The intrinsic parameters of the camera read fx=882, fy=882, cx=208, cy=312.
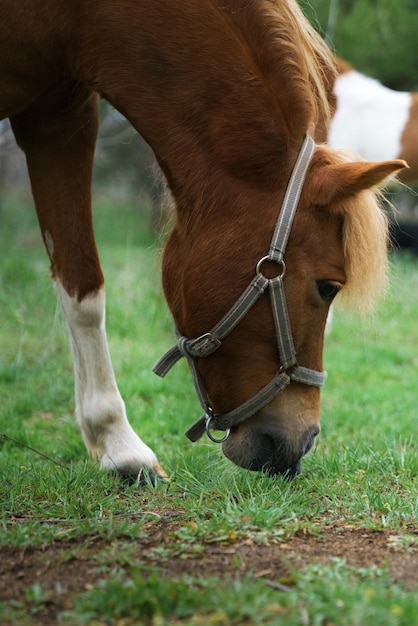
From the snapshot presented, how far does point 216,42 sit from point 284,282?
77 centimetres

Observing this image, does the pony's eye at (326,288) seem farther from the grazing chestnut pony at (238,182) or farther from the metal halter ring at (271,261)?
the metal halter ring at (271,261)

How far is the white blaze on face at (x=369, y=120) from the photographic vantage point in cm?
715

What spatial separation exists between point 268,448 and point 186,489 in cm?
33

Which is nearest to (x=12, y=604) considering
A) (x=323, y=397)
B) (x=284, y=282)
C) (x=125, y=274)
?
(x=284, y=282)

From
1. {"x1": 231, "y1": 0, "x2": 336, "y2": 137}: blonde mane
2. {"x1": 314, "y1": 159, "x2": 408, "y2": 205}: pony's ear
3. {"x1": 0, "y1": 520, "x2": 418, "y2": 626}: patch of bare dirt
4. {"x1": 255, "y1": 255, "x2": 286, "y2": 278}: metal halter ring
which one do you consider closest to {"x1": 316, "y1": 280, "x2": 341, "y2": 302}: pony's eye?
{"x1": 255, "y1": 255, "x2": 286, "y2": 278}: metal halter ring

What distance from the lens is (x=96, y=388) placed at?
11.0 ft

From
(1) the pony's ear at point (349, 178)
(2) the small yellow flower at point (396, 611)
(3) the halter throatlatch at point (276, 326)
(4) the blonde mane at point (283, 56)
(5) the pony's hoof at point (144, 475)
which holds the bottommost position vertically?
(5) the pony's hoof at point (144, 475)

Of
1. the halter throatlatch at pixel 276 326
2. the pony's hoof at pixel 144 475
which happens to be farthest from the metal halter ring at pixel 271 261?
the pony's hoof at pixel 144 475

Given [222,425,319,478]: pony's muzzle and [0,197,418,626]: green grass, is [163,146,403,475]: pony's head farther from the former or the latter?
[0,197,418,626]: green grass

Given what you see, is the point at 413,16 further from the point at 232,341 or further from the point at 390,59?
the point at 232,341

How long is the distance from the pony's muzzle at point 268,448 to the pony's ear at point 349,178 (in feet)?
2.34

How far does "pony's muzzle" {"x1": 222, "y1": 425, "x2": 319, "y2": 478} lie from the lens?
2703 millimetres

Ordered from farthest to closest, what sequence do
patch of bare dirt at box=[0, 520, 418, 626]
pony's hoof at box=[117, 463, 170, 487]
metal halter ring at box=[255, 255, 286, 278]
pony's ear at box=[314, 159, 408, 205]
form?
1. pony's hoof at box=[117, 463, 170, 487]
2. metal halter ring at box=[255, 255, 286, 278]
3. pony's ear at box=[314, 159, 408, 205]
4. patch of bare dirt at box=[0, 520, 418, 626]

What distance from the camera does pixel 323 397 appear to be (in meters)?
4.80
